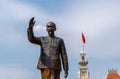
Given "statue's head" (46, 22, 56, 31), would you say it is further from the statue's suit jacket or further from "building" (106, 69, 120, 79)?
"building" (106, 69, 120, 79)

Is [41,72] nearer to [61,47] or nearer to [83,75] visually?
[61,47]

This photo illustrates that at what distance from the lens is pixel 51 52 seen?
15445 mm

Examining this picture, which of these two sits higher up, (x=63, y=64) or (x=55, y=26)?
(x=55, y=26)

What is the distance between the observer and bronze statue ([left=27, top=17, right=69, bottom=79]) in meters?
15.3

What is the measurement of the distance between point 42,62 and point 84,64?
138141 mm

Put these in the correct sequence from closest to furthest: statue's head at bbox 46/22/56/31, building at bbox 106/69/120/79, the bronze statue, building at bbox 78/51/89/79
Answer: the bronze statue → statue's head at bbox 46/22/56/31 → building at bbox 106/69/120/79 → building at bbox 78/51/89/79

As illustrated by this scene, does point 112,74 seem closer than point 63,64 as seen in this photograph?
No

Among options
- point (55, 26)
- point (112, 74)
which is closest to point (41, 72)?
point (55, 26)

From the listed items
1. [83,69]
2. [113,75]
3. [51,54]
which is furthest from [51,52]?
[83,69]

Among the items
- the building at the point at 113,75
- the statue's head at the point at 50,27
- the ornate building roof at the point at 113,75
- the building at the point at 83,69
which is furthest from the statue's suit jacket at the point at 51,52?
the building at the point at 83,69

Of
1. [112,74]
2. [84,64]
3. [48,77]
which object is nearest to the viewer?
[48,77]

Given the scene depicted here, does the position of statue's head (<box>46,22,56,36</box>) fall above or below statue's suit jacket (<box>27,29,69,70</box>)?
above

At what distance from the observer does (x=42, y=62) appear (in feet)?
50.2

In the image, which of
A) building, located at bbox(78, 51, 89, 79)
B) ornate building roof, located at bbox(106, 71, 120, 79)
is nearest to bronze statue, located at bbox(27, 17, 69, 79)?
ornate building roof, located at bbox(106, 71, 120, 79)
